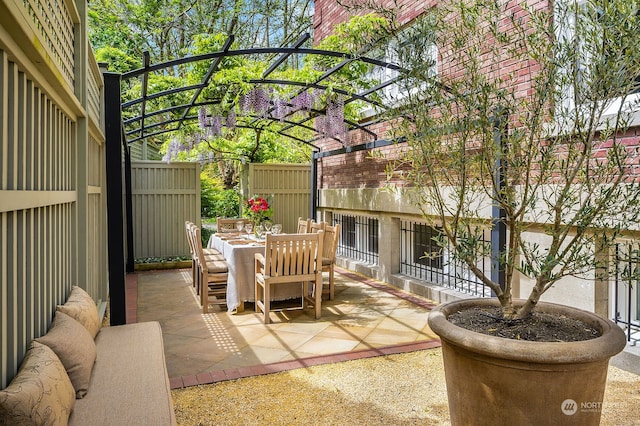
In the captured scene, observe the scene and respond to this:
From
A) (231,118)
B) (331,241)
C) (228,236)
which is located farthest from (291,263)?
(231,118)

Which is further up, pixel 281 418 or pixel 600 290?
pixel 600 290

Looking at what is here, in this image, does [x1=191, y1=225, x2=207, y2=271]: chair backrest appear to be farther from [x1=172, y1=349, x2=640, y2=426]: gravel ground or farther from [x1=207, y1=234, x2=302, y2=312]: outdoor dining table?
[x1=172, y1=349, x2=640, y2=426]: gravel ground

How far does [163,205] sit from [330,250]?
3761mm

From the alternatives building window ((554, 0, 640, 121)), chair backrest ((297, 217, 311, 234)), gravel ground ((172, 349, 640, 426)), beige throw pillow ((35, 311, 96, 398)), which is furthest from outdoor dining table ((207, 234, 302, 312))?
building window ((554, 0, 640, 121))

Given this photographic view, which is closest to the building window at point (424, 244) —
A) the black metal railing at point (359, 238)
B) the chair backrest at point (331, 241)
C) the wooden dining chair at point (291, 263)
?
the black metal railing at point (359, 238)

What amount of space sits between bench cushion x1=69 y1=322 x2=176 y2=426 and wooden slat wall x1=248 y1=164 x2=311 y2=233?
6363mm

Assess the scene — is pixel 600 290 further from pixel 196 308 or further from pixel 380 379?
pixel 196 308

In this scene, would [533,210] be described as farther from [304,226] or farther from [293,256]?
[304,226]

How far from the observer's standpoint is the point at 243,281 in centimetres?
500

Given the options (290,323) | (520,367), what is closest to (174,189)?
(290,323)

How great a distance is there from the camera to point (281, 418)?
2613 millimetres

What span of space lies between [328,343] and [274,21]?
466 inches

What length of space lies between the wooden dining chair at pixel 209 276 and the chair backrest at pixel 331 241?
1343mm

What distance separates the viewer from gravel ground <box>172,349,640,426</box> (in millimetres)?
2594
